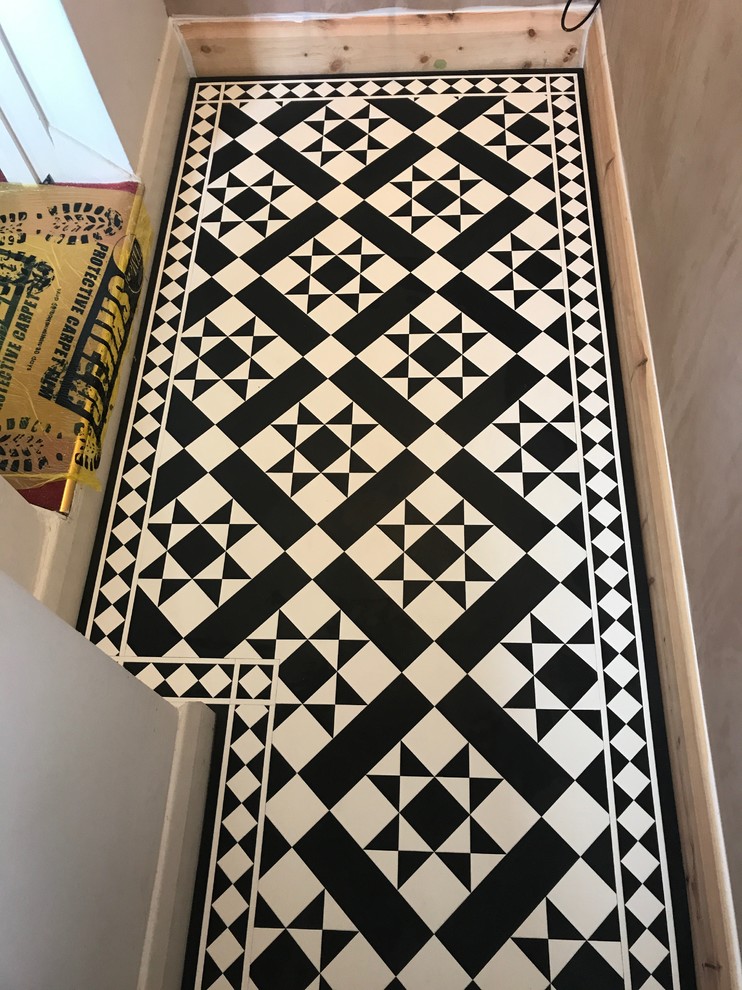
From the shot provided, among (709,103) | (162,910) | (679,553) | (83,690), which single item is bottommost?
(162,910)

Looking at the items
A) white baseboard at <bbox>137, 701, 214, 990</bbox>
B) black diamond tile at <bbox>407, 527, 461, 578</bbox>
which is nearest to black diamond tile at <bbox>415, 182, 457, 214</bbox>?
black diamond tile at <bbox>407, 527, 461, 578</bbox>

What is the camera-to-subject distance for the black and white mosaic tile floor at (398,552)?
4.55 ft

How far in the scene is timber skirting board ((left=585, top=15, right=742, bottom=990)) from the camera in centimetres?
128

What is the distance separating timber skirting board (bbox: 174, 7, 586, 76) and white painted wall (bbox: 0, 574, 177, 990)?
1.80m

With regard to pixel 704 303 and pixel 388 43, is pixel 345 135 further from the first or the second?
pixel 704 303

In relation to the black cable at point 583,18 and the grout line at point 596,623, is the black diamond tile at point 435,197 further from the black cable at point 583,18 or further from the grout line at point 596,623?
the black cable at point 583,18

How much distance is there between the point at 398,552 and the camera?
166 cm

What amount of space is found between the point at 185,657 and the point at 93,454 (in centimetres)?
47

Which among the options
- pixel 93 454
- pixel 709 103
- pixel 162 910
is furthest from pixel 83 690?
pixel 709 103

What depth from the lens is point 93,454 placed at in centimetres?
169

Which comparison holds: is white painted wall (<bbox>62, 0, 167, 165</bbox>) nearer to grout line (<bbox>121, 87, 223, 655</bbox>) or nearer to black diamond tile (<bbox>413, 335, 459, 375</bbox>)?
grout line (<bbox>121, 87, 223, 655</bbox>)

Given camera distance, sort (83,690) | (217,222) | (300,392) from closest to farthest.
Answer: (83,690)
(300,392)
(217,222)

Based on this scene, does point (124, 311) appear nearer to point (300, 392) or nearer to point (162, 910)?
point (300, 392)

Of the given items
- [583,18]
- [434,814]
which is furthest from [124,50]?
[434,814]
